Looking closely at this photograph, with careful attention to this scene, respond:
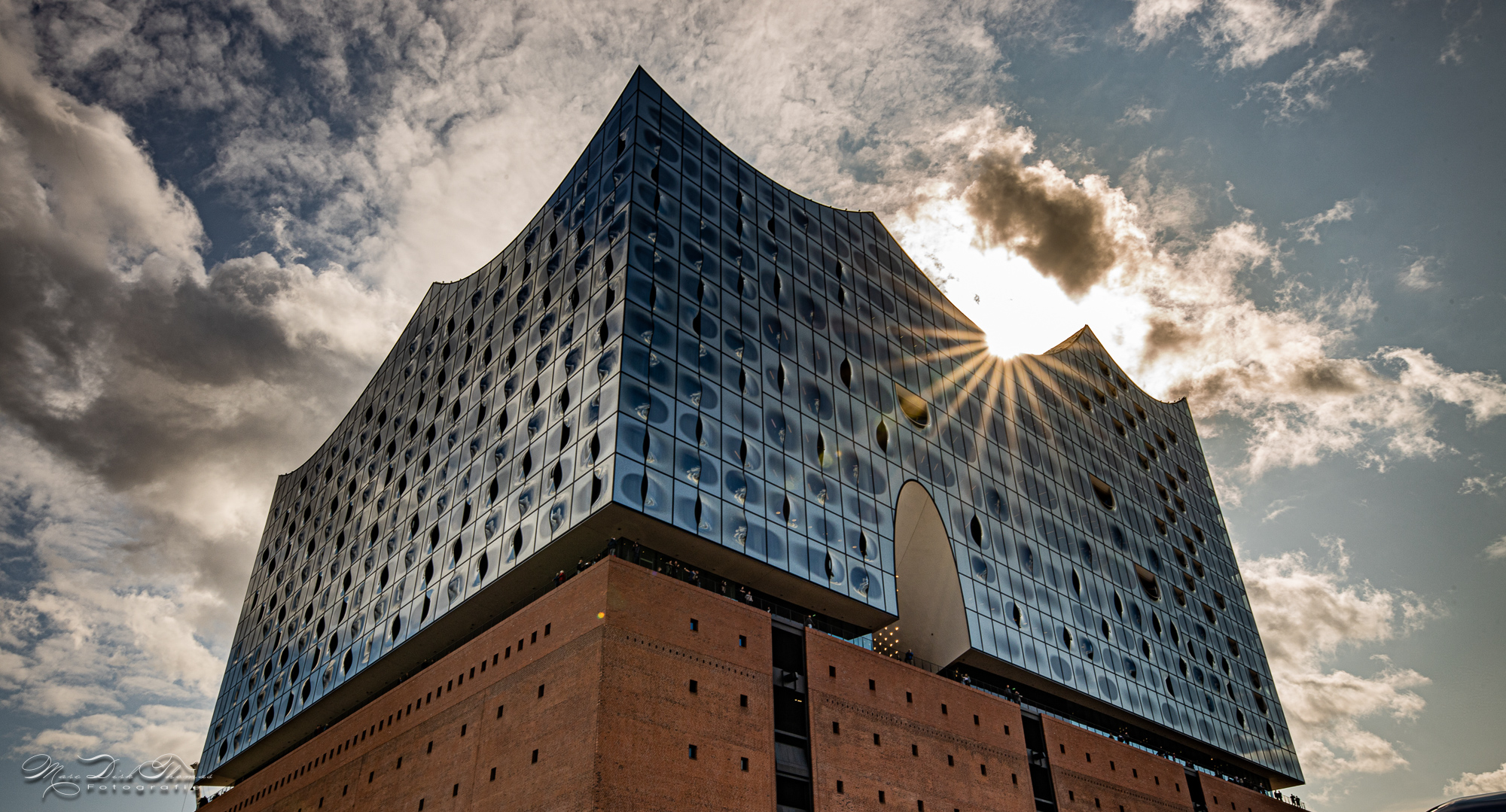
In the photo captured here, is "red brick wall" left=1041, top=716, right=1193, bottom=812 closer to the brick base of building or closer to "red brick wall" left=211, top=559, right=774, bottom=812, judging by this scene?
the brick base of building

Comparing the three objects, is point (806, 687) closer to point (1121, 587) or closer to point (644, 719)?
point (644, 719)

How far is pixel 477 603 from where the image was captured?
30.0 meters

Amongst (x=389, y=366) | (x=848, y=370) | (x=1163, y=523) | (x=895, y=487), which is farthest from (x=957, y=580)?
(x=389, y=366)

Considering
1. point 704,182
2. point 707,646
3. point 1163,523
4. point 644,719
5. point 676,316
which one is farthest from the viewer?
point 1163,523

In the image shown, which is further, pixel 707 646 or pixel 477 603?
pixel 477 603

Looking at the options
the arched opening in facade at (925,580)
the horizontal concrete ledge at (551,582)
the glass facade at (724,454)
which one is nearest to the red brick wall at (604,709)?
the horizontal concrete ledge at (551,582)

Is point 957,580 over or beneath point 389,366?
beneath

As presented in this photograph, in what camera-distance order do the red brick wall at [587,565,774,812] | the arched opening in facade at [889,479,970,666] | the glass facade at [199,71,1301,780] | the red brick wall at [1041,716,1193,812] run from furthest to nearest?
the arched opening in facade at [889,479,970,666] → the red brick wall at [1041,716,1193,812] → the glass facade at [199,71,1301,780] → the red brick wall at [587,565,774,812]

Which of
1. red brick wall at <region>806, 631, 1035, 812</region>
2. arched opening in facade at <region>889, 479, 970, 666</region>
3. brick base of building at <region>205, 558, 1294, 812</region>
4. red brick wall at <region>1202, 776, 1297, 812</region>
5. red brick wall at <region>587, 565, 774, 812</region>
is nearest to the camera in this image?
red brick wall at <region>587, 565, 774, 812</region>


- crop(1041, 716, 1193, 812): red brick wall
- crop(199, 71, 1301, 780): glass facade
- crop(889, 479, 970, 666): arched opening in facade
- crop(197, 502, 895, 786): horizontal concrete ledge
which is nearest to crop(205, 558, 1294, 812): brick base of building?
crop(1041, 716, 1193, 812): red brick wall

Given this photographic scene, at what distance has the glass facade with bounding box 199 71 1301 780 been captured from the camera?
28250mm

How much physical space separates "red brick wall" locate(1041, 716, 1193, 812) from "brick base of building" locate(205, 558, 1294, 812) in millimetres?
344

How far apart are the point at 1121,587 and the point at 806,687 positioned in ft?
79.6

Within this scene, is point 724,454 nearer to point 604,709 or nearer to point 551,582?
point 551,582
